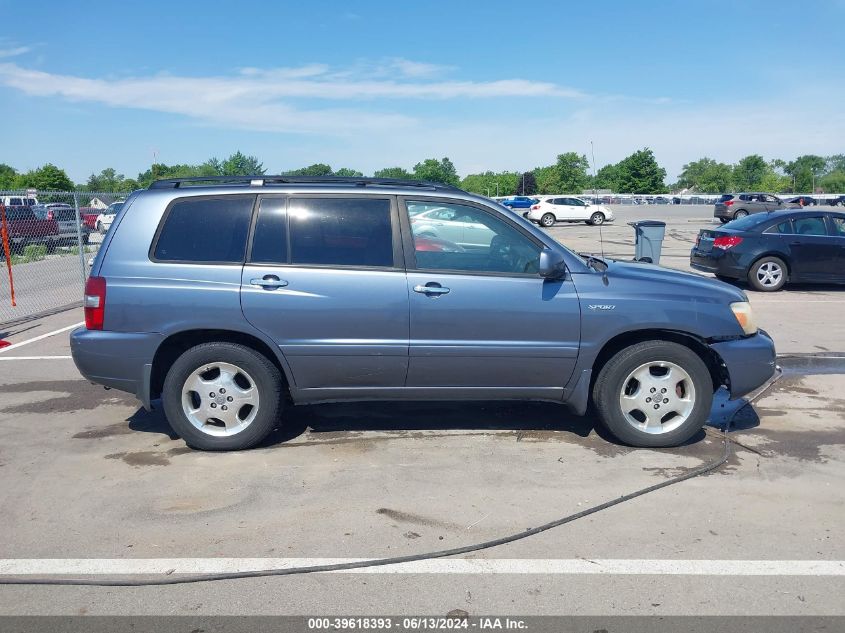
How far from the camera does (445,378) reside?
210 inches

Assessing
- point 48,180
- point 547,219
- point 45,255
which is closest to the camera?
point 45,255

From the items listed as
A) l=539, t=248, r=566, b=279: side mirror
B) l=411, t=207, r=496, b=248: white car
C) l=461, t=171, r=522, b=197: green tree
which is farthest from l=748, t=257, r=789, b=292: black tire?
l=461, t=171, r=522, b=197: green tree

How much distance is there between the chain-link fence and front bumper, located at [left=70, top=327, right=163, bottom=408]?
8.09 m

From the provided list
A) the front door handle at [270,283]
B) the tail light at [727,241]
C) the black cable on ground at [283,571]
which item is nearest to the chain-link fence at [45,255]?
the front door handle at [270,283]

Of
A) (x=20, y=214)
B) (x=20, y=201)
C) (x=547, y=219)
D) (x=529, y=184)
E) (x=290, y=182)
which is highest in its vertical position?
(x=529, y=184)

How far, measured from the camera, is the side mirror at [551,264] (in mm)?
5083

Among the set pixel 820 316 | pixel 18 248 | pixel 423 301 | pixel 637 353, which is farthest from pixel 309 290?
pixel 18 248

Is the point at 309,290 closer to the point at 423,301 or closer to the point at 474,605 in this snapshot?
the point at 423,301

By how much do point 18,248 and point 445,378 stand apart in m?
16.9

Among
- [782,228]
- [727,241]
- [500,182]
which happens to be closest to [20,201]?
[727,241]

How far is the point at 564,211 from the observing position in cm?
4006

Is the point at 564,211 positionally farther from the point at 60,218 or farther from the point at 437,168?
the point at 437,168

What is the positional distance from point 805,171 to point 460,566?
155 m

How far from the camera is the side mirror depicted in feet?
16.7
